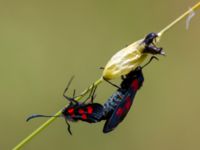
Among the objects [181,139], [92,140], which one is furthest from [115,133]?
[181,139]

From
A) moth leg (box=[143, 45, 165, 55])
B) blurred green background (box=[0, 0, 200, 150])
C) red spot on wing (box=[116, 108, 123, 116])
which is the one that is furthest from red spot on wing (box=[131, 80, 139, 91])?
blurred green background (box=[0, 0, 200, 150])

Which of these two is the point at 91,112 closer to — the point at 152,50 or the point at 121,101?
the point at 121,101

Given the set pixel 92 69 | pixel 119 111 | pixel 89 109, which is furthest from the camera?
pixel 92 69

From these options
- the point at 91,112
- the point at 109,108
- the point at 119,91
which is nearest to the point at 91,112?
the point at 91,112

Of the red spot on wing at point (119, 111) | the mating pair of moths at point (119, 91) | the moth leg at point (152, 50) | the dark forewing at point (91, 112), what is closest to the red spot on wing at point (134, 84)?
the mating pair of moths at point (119, 91)

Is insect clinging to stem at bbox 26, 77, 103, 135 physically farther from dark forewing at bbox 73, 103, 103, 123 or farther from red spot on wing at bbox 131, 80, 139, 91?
red spot on wing at bbox 131, 80, 139, 91

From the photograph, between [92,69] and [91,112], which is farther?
[92,69]
